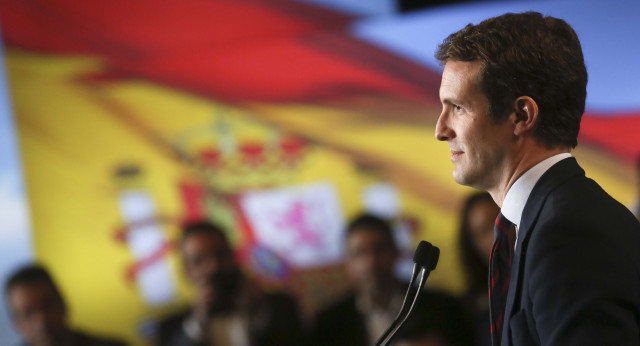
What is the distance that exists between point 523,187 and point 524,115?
12 centimetres

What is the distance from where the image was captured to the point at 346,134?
12.3ft

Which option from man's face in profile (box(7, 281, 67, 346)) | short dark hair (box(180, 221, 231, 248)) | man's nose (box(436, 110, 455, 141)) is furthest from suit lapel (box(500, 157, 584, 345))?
man's face in profile (box(7, 281, 67, 346))

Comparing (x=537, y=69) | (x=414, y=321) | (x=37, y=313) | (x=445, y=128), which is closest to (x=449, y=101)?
(x=445, y=128)

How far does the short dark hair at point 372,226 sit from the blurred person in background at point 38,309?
137 centimetres

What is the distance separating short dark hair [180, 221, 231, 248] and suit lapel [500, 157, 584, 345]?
2368 millimetres

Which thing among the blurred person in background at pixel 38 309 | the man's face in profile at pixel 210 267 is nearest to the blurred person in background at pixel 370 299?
the man's face in profile at pixel 210 267

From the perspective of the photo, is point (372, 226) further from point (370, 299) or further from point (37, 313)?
point (37, 313)

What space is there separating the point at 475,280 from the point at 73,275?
78.3 inches

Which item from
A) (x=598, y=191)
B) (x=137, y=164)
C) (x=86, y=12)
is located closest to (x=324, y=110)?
(x=137, y=164)

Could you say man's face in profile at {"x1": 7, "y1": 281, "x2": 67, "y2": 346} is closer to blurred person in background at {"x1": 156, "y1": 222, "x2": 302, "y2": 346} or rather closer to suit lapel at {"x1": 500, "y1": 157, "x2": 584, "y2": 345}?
blurred person in background at {"x1": 156, "y1": 222, "x2": 302, "y2": 346}

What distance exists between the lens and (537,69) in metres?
1.21

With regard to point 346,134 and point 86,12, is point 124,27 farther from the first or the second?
point 346,134

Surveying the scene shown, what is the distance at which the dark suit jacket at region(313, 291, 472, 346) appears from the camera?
Answer: 10.0ft

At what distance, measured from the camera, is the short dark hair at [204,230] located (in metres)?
3.43
